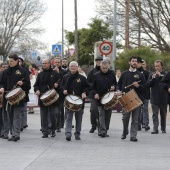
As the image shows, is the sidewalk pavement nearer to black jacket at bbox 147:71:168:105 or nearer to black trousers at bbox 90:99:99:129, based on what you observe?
black trousers at bbox 90:99:99:129

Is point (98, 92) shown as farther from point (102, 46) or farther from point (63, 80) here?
point (102, 46)

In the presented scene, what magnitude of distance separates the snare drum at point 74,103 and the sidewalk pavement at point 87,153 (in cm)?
75

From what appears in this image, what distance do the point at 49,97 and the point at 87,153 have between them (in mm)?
2917

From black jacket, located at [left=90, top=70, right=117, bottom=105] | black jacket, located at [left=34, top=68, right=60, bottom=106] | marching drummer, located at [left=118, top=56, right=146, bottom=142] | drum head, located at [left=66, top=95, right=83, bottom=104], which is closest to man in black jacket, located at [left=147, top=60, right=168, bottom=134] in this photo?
black jacket, located at [left=90, top=70, right=117, bottom=105]

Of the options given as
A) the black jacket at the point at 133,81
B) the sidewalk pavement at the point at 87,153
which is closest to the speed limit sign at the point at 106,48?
the sidewalk pavement at the point at 87,153

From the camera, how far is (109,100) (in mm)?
16094

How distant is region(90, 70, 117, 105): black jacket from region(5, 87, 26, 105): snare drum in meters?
1.97

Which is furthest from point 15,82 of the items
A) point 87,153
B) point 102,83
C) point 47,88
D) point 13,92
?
point 87,153

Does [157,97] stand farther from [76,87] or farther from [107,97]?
[76,87]

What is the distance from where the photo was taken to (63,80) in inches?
637

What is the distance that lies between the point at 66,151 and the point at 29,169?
8.04 ft

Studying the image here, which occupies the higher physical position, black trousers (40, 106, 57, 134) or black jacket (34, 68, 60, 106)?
black jacket (34, 68, 60, 106)

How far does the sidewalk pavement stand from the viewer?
38.7 feet

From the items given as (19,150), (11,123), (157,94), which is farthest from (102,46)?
(19,150)
